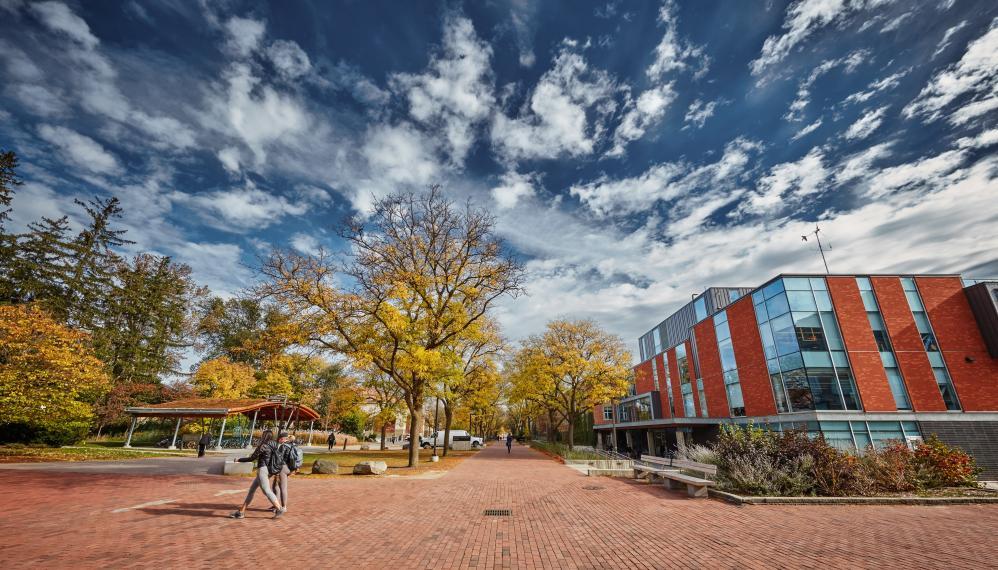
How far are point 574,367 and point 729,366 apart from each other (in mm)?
12070

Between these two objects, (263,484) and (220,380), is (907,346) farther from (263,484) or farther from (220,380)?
(220,380)

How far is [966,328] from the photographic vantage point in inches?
912

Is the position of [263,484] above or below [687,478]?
above

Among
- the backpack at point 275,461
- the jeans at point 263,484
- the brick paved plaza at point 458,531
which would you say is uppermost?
the backpack at point 275,461

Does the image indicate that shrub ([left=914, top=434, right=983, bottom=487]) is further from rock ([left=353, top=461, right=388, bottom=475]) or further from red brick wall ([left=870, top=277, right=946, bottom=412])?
rock ([left=353, top=461, right=388, bottom=475])

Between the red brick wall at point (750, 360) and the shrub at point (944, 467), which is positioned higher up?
the red brick wall at point (750, 360)

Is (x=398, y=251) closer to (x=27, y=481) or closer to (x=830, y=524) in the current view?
(x=27, y=481)

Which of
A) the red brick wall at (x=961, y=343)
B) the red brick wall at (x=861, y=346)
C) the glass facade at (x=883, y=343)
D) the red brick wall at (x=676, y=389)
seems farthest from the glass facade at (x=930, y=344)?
the red brick wall at (x=676, y=389)

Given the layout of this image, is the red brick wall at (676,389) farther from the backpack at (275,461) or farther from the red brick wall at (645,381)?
the backpack at (275,461)

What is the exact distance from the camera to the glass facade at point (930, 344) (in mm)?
21953

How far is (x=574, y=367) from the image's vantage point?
3069cm

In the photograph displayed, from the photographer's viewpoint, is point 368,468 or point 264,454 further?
point 368,468

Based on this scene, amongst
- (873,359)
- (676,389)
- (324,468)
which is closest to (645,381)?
(676,389)

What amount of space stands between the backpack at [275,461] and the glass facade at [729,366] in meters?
30.2
